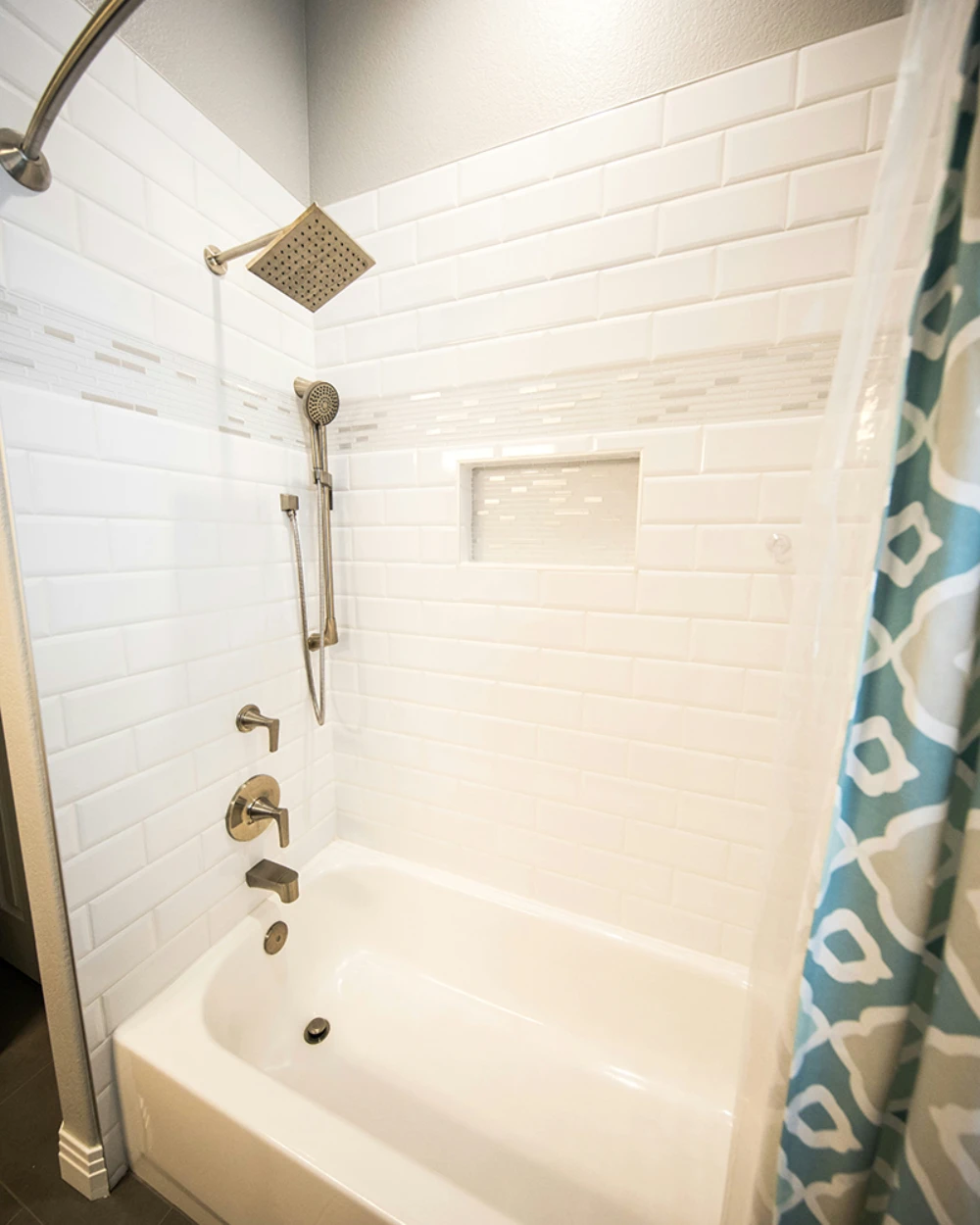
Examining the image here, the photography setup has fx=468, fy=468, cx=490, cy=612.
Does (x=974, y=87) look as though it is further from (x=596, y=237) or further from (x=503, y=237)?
(x=503, y=237)

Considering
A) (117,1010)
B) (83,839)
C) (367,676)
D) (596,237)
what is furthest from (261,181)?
(117,1010)

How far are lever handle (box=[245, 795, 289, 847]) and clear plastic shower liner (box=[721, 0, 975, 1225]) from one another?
3.46 ft

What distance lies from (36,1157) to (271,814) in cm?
83

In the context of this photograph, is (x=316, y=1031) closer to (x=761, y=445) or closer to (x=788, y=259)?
(x=761, y=445)

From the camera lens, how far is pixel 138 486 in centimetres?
92

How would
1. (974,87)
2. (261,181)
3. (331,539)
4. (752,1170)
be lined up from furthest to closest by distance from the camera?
(331,539)
(261,181)
(752,1170)
(974,87)

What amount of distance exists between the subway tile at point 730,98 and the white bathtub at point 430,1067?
1827 mm

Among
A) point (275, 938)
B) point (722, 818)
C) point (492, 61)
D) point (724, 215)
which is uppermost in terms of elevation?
point (492, 61)

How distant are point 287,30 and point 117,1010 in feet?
7.59

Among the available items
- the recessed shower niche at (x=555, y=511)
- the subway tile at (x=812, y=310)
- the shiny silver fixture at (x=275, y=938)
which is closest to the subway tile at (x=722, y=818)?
the recessed shower niche at (x=555, y=511)

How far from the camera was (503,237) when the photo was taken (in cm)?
110

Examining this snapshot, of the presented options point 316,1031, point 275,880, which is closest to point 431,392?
point 275,880

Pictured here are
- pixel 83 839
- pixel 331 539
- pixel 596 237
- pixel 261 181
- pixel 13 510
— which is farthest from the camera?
pixel 331 539

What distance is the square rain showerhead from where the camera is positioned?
84cm
